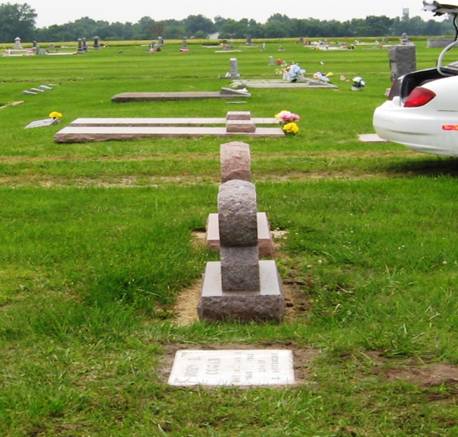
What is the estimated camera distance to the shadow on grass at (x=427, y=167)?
31.0 ft

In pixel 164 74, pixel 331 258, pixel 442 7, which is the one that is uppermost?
pixel 442 7

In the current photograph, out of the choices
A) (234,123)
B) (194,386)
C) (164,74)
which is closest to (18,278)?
(194,386)

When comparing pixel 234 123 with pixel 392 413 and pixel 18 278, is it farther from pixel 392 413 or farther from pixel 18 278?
pixel 392 413

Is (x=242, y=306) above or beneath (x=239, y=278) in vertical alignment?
beneath

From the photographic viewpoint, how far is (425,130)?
8.88 metres

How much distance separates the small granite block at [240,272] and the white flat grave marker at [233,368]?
65cm

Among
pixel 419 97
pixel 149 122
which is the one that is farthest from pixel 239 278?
pixel 149 122

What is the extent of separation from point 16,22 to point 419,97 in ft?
469

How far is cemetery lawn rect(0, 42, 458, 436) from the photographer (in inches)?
139

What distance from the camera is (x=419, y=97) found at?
8.99 meters

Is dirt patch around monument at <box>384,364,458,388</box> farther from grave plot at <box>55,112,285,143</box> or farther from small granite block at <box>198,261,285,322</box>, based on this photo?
grave plot at <box>55,112,285,143</box>

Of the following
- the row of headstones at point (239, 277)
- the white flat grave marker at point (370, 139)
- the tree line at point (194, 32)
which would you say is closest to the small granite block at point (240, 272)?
the row of headstones at point (239, 277)

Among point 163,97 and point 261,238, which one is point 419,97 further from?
point 163,97

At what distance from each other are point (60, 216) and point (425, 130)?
4.19m
